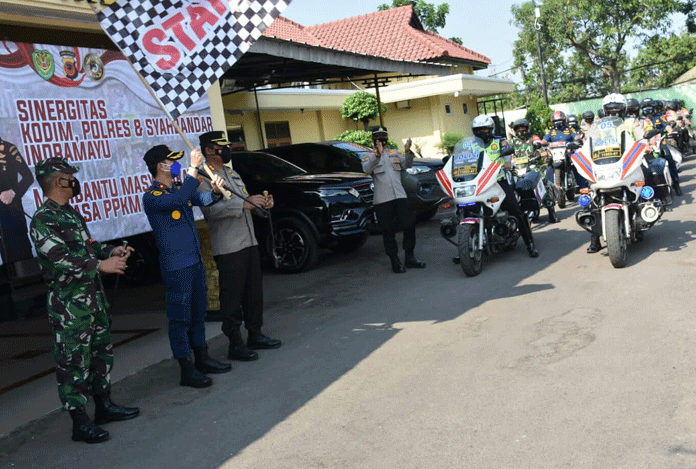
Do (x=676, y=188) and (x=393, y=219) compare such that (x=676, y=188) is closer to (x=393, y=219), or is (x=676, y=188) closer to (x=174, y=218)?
(x=393, y=219)

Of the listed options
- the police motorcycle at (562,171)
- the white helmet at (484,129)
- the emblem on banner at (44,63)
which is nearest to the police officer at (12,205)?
the emblem on banner at (44,63)

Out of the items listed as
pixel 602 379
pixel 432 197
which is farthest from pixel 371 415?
pixel 432 197

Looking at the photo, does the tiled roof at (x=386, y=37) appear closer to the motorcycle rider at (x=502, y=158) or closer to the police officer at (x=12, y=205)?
the motorcycle rider at (x=502, y=158)

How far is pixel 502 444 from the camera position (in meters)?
4.28

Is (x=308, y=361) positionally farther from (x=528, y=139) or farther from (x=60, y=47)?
(x=528, y=139)

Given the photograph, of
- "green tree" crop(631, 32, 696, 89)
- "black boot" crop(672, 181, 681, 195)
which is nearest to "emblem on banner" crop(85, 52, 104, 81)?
"black boot" crop(672, 181, 681, 195)

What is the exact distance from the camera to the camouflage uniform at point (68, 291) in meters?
5.10

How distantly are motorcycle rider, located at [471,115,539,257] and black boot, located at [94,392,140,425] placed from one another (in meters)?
5.70

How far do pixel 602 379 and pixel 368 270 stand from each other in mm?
5932

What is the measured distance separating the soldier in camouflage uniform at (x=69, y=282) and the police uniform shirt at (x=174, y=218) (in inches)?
24.2

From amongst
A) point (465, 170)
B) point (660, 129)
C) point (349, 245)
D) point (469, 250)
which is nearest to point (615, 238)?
point (469, 250)

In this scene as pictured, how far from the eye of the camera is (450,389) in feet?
17.5

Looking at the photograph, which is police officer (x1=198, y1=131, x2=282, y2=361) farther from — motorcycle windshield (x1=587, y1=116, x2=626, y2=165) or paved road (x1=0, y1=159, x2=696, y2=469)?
motorcycle windshield (x1=587, y1=116, x2=626, y2=165)

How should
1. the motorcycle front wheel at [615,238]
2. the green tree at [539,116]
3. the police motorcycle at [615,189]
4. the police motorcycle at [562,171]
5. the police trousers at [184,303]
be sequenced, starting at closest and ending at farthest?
1. the police trousers at [184,303]
2. the motorcycle front wheel at [615,238]
3. the police motorcycle at [615,189]
4. the police motorcycle at [562,171]
5. the green tree at [539,116]
